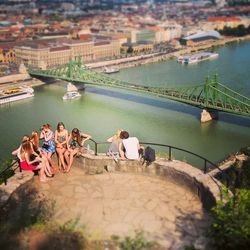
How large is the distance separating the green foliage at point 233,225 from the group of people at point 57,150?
3.28ft

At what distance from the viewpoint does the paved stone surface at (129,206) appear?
2383 mm

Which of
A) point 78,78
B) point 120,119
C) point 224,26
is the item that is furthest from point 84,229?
point 224,26

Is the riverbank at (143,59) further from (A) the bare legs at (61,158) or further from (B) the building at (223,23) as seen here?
(A) the bare legs at (61,158)

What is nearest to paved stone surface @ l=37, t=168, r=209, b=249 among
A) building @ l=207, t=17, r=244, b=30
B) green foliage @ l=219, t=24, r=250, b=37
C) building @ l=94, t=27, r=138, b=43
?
building @ l=94, t=27, r=138, b=43

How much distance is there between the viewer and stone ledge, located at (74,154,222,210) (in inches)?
100

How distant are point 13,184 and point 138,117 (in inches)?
441

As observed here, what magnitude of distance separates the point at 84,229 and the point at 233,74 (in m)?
19.2

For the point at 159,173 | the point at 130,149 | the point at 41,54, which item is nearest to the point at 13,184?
the point at 130,149

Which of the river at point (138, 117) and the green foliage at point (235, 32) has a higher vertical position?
the river at point (138, 117)

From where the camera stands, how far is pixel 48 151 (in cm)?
314

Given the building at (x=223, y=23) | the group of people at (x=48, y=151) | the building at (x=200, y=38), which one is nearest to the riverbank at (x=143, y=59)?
the building at (x=200, y=38)

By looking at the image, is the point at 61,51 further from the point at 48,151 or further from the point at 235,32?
the point at 48,151

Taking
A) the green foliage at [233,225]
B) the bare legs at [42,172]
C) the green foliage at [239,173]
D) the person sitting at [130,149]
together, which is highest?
the green foliage at [233,225]

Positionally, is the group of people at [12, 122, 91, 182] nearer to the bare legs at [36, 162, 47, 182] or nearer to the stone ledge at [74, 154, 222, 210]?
the bare legs at [36, 162, 47, 182]
